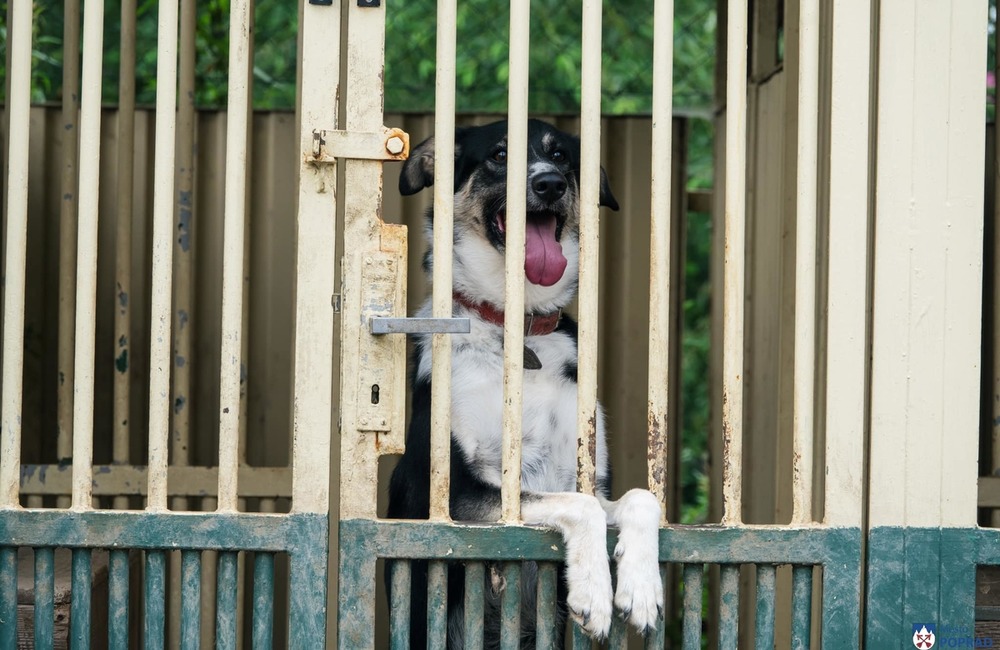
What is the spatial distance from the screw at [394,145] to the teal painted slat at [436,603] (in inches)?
36.1

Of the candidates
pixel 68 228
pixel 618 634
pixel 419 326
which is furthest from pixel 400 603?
pixel 68 228

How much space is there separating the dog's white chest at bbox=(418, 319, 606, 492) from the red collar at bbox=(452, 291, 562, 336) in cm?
4

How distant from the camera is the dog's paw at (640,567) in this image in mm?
2234

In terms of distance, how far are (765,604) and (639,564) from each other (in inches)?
13.2

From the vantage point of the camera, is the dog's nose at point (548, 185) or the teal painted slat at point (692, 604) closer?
the teal painted slat at point (692, 604)

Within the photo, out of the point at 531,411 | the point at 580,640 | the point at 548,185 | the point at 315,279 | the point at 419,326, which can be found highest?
the point at 548,185

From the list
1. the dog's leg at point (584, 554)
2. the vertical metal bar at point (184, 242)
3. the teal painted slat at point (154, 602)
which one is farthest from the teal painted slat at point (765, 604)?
the vertical metal bar at point (184, 242)

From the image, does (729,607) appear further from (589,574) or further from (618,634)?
(589,574)

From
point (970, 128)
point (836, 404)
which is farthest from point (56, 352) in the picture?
point (970, 128)

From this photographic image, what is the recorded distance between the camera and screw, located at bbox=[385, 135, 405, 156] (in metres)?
2.30

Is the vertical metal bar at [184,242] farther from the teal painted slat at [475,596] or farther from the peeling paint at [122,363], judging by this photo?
the teal painted slat at [475,596]

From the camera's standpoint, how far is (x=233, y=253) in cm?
231
